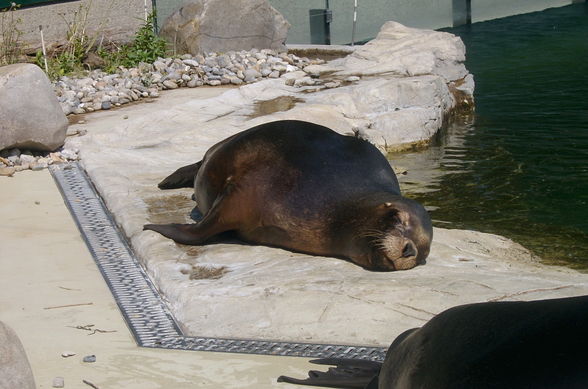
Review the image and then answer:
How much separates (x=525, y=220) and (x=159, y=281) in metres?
3.53

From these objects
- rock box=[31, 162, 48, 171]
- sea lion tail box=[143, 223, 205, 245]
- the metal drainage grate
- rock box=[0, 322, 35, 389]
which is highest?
rock box=[0, 322, 35, 389]

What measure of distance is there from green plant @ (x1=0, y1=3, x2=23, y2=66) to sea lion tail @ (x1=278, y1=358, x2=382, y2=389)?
973 centimetres

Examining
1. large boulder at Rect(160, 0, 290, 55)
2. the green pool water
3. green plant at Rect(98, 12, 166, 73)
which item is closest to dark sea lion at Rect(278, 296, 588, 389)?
the green pool water

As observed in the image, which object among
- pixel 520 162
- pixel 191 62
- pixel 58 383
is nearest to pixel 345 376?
pixel 58 383

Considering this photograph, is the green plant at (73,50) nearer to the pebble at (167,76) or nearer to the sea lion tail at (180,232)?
the pebble at (167,76)

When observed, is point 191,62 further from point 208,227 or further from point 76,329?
point 76,329

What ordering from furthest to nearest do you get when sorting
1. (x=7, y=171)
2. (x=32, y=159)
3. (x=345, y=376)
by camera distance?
(x=32, y=159) → (x=7, y=171) → (x=345, y=376)

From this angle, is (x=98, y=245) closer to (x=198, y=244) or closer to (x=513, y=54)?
(x=198, y=244)

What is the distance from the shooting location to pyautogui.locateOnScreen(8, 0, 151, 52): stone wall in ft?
49.3

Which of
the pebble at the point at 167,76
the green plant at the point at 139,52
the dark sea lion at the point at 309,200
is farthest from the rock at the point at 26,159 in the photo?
the green plant at the point at 139,52

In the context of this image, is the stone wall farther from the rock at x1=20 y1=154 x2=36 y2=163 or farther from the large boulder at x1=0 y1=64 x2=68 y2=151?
the rock at x1=20 y1=154 x2=36 y2=163

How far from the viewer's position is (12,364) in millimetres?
3484

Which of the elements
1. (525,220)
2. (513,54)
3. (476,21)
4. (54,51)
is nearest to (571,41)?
(513,54)

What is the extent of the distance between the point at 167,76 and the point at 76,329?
8030mm
